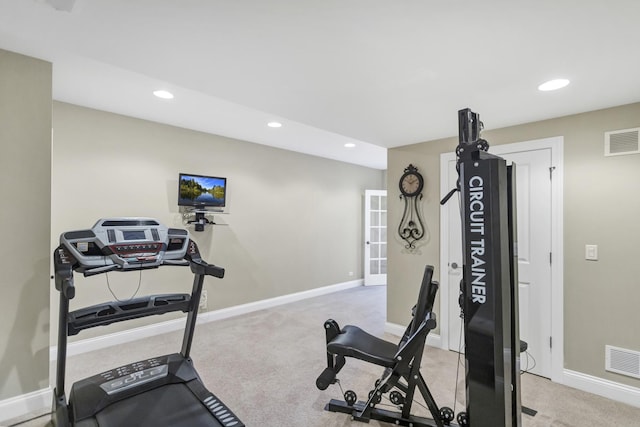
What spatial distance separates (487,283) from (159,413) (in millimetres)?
1935

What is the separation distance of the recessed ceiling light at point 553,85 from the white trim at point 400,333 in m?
2.55

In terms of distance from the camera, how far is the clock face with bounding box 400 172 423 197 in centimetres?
364

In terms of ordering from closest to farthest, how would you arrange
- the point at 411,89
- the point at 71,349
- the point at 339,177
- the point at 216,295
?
the point at 411,89
the point at 71,349
the point at 216,295
the point at 339,177

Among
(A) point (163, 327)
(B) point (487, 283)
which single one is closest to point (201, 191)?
(A) point (163, 327)

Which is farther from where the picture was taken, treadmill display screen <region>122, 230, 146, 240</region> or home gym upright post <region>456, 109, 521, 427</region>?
treadmill display screen <region>122, 230, 146, 240</region>

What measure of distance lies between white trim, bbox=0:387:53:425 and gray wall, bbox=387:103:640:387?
391 cm

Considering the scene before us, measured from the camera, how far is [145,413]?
1850 millimetres

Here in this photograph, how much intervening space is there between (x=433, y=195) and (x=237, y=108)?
2.26 m

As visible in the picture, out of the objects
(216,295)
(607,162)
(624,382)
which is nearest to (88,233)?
(216,295)

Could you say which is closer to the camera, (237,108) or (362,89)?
(362,89)

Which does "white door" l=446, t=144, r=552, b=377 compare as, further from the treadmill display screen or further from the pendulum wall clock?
the treadmill display screen

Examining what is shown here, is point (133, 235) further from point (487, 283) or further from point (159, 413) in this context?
point (487, 283)

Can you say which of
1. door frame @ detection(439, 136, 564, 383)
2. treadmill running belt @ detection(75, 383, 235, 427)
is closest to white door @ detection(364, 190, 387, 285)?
door frame @ detection(439, 136, 564, 383)

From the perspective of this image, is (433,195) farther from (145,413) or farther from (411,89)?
(145,413)
